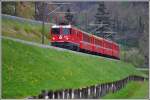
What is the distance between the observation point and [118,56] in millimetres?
66125

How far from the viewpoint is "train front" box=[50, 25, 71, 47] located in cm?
4481

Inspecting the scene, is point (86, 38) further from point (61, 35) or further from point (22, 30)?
point (22, 30)

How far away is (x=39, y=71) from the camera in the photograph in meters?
26.9

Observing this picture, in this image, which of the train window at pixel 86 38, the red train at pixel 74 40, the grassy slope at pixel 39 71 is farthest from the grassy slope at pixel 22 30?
the grassy slope at pixel 39 71

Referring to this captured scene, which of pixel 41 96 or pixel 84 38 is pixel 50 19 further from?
pixel 41 96

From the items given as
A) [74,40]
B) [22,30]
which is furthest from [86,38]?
[22,30]

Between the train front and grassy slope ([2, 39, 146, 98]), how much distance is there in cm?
867

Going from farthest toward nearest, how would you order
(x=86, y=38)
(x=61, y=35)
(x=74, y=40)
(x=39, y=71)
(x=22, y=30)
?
(x=86, y=38)
(x=74, y=40)
(x=61, y=35)
(x=22, y=30)
(x=39, y=71)

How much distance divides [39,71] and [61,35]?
18220 mm

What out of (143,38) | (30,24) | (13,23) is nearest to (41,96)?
(13,23)

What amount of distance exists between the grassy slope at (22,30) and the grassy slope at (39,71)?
660cm

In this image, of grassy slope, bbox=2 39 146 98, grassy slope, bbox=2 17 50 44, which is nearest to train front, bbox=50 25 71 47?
grassy slope, bbox=2 17 50 44

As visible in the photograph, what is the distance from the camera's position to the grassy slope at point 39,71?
23.9m

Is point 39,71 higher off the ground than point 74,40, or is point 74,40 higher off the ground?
point 74,40
